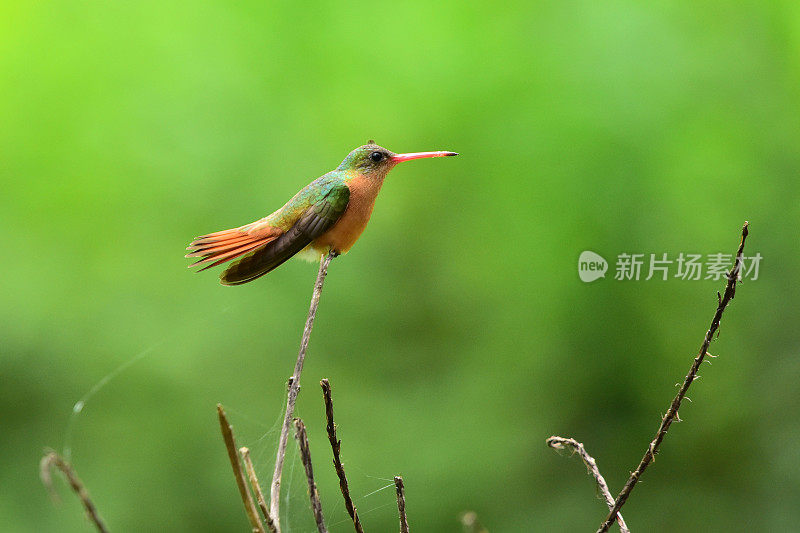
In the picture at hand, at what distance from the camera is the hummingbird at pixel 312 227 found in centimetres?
104

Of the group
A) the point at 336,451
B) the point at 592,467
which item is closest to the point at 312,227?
the point at 336,451

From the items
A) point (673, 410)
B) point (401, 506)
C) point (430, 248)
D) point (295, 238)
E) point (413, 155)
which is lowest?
point (401, 506)

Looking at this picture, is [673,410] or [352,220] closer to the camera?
[673,410]

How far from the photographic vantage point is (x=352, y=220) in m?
1.09

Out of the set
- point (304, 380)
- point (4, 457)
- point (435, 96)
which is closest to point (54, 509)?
point (4, 457)

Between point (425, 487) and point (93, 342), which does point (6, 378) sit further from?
point (425, 487)

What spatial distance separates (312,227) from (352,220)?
0.20 ft

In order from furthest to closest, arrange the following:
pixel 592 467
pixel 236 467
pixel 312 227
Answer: pixel 312 227 → pixel 592 467 → pixel 236 467

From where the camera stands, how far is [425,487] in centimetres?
362

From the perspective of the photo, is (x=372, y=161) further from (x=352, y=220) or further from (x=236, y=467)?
(x=236, y=467)

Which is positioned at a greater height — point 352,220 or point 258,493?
point 352,220

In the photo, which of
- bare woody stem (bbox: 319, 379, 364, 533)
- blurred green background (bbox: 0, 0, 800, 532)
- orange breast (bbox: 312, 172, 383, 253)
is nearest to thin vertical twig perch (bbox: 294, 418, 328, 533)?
bare woody stem (bbox: 319, 379, 364, 533)

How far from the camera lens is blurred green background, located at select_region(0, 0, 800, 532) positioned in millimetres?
3631

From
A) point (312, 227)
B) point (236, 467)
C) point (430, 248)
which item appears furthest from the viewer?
point (430, 248)
